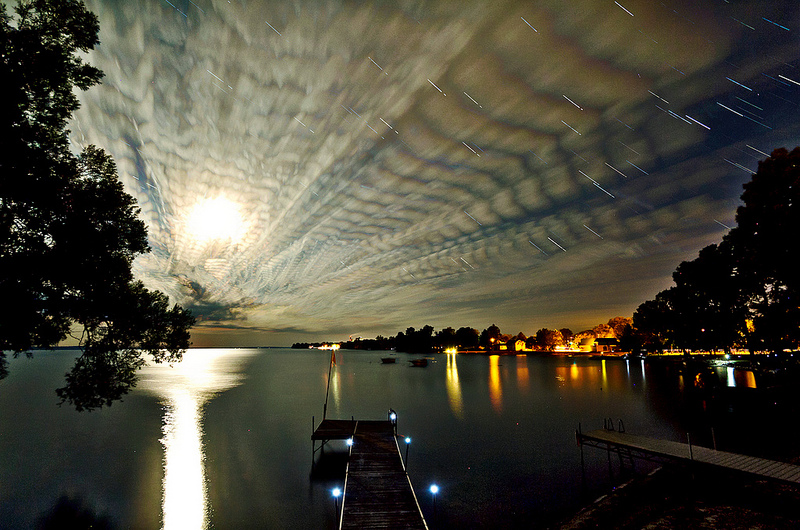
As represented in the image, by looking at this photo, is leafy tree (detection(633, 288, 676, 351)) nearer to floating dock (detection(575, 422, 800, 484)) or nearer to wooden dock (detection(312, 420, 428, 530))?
floating dock (detection(575, 422, 800, 484))

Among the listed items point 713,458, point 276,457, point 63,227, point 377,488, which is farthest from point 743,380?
point 63,227

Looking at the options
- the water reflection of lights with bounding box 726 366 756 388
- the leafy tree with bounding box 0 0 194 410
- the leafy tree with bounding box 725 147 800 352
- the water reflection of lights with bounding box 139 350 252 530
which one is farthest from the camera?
the water reflection of lights with bounding box 726 366 756 388

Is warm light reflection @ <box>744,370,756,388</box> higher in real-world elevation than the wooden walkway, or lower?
lower

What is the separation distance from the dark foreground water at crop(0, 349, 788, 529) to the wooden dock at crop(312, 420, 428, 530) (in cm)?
358

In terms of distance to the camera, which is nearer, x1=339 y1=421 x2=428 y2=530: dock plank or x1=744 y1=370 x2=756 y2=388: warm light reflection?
x1=339 y1=421 x2=428 y2=530: dock plank

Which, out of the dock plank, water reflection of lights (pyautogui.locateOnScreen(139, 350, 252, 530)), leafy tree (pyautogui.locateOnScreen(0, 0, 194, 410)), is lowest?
water reflection of lights (pyautogui.locateOnScreen(139, 350, 252, 530))

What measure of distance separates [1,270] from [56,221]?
2578 mm

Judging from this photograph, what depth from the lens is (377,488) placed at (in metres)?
19.4

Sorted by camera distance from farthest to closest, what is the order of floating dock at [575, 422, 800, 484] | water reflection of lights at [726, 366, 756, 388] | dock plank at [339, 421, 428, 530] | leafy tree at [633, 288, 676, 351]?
leafy tree at [633, 288, 676, 351]
water reflection of lights at [726, 366, 756, 388]
floating dock at [575, 422, 800, 484]
dock plank at [339, 421, 428, 530]

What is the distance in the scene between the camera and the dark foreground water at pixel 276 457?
77.7ft

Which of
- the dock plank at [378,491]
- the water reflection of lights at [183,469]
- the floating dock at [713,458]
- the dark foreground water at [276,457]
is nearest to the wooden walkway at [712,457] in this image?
the floating dock at [713,458]

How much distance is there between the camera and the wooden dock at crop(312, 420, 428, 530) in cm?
1628

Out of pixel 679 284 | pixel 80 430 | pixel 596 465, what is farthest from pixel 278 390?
pixel 679 284

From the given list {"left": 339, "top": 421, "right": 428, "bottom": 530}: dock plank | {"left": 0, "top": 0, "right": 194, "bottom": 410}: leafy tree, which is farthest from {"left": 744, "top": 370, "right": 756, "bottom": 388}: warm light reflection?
{"left": 0, "top": 0, "right": 194, "bottom": 410}: leafy tree
